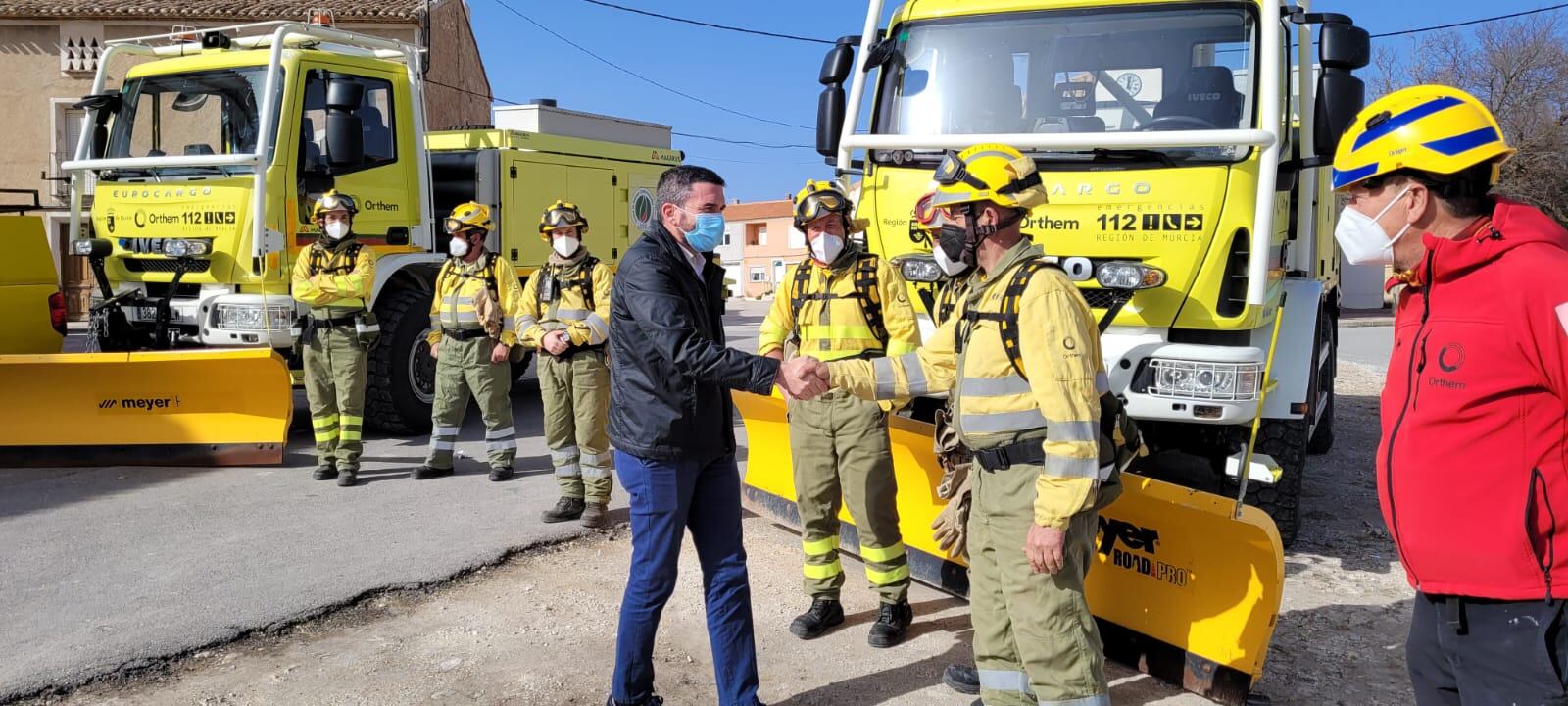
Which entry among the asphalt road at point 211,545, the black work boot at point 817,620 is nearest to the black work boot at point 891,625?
the black work boot at point 817,620

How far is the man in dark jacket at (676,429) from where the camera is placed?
337 centimetres

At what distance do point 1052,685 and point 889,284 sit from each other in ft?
6.46

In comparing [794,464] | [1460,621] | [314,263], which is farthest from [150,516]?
[1460,621]

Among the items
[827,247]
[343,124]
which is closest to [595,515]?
[827,247]

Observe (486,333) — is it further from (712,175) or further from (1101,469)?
(1101,469)

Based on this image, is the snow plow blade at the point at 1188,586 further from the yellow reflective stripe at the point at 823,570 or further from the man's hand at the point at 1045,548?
the man's hand at the point at 1045,548

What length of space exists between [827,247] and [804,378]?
1048mm

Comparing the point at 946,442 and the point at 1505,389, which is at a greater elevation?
the point at 1505,389

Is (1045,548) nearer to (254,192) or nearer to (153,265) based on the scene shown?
(254,192)

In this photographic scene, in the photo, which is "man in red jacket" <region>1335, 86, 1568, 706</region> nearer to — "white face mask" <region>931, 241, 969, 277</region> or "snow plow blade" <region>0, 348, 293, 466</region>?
"white face mask" <region>931, 241, 969, 277</region>

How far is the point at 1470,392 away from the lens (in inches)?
78.4

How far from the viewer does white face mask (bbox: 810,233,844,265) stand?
4391 millimetres

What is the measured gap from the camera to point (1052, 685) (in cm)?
292

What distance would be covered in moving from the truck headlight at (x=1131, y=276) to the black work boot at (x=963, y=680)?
1.76 m
